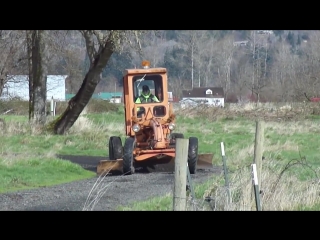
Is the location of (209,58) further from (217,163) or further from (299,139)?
(217,163)

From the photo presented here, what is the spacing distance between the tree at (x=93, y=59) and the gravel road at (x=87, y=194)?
296 inches

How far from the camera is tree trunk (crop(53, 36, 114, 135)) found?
92.2 ft

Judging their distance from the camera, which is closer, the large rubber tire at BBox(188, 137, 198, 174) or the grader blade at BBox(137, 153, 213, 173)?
the large rubber tire at BBox(188, 137, 198, 174)

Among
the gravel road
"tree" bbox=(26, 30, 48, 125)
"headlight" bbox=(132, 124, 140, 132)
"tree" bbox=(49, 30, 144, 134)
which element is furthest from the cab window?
"tree" bbox=(26, 30, 48, 125)

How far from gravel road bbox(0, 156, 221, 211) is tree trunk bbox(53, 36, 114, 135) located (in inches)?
400

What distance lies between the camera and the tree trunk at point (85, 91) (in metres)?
28.1

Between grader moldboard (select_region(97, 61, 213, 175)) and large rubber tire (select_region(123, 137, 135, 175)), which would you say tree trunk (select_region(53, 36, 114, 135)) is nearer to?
grader moldboard (select_region(97, 61, 213, 175))

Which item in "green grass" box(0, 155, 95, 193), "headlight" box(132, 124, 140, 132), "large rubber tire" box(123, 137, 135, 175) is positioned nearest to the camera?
"green grass" box(0, 155, 95, 193)

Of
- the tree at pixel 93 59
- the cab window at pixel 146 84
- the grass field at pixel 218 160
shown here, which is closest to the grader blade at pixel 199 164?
the grass field at pixel 218 160

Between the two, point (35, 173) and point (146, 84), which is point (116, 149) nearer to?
point (146, 84)

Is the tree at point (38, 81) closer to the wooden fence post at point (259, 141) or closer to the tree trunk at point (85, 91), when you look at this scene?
the tree trunk at point (85, 91)

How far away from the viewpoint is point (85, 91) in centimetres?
2984
